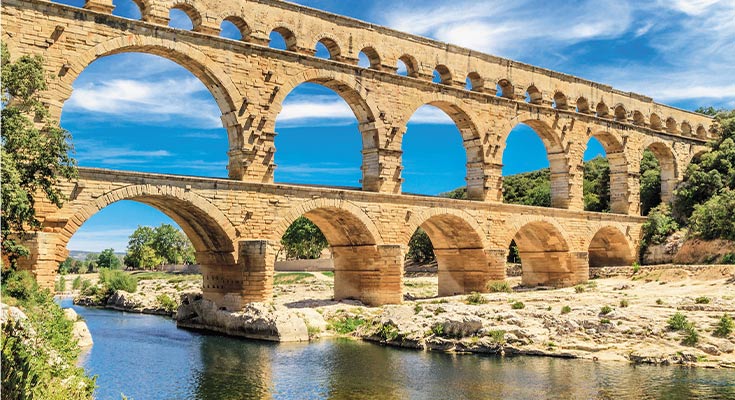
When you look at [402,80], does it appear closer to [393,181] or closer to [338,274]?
[393,181]

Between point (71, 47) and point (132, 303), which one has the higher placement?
point (71, 47)

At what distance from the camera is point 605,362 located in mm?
18547

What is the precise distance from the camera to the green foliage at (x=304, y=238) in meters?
58.8

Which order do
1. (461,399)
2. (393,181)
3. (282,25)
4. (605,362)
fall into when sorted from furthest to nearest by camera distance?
1. (393,181)
2. (282,25)
3. (605,362)
4. (461,399)

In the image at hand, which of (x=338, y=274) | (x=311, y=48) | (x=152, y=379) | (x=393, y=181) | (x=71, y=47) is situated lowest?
(x=152, y=379)

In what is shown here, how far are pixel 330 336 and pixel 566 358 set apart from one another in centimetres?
821

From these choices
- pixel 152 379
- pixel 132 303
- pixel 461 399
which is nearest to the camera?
pixel 461 399

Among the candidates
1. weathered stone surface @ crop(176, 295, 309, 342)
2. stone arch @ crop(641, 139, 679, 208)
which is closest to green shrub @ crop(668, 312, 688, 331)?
weathered stone surface @ crop(176, 295, 309, 342)

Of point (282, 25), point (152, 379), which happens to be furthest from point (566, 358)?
point (282, 25)

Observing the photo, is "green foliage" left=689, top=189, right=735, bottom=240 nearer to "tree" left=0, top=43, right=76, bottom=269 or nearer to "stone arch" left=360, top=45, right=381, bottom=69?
"stone arch" left=360, top=45, right=381, bottom=69

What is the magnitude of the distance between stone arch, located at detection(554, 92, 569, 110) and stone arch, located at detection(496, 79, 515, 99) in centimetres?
341

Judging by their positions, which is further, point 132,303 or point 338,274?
point 132,303

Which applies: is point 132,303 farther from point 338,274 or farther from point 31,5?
point 31,5

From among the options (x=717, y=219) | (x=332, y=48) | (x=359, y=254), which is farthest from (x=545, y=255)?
(x=332, y=48)
